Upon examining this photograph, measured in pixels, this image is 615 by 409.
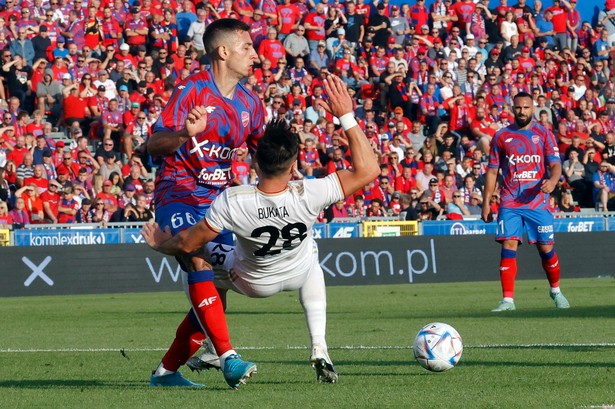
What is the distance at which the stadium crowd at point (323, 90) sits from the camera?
24.3 m

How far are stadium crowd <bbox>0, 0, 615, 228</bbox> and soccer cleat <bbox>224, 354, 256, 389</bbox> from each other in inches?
612

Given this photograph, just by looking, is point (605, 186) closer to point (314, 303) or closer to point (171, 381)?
point (314, 303)

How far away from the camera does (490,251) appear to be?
79.6 ft

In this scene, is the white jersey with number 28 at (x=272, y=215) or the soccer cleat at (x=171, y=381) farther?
the soccer cleat at (x=171, y=381)

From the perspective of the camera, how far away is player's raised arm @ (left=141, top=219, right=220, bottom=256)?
7047 millimetres

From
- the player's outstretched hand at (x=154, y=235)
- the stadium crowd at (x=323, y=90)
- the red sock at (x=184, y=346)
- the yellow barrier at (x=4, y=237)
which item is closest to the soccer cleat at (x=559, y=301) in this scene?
the red sock at (x=184, y=346)

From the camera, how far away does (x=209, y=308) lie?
24.2 feet

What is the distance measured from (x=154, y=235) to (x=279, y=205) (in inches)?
30.5

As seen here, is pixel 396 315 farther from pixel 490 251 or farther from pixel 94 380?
pixel 490 251

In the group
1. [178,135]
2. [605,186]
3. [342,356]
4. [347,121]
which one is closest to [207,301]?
[178,135]

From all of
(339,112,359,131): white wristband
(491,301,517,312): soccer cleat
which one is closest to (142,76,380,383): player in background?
(339,112,359,131): white wristband

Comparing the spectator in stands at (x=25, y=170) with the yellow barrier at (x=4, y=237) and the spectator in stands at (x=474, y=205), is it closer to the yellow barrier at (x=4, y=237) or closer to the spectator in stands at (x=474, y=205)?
the yellow barrier at (x=4, y=237)

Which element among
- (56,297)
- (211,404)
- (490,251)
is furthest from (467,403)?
(490,251)

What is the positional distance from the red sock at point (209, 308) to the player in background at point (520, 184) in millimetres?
7960
